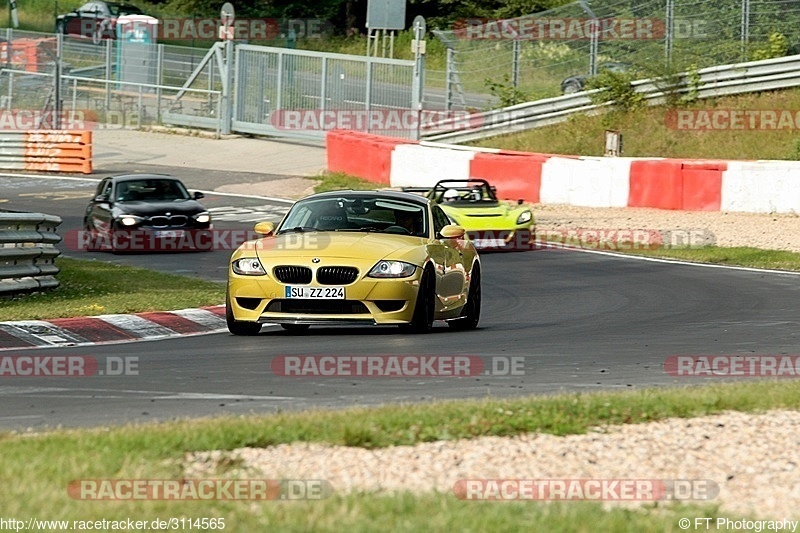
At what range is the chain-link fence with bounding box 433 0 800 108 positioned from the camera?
33125 mm

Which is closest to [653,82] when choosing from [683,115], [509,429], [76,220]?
[683,115]

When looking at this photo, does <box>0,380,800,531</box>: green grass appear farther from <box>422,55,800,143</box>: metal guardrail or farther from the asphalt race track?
<box>422,55,800,143</box>: metal guardrail

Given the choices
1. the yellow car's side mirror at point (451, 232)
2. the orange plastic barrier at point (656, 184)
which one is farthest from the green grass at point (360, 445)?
the orange plastic barrier at point (656, 184)

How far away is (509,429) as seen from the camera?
7.62 m

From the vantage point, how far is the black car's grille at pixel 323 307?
12672 millimetres

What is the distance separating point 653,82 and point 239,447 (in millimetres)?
28707

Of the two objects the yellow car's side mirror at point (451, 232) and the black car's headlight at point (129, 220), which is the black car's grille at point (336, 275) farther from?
the black car's headlight at point (129, 220)

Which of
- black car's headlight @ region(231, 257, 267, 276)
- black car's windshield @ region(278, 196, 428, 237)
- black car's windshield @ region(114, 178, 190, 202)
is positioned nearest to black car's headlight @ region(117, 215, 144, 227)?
black car's windshield @ region(114, 178, 190, 202)

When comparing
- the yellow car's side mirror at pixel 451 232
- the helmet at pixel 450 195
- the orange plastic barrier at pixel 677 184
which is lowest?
the yellow car's side mirror at pixel 451 232

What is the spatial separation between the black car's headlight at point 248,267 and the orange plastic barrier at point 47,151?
25.5 metres

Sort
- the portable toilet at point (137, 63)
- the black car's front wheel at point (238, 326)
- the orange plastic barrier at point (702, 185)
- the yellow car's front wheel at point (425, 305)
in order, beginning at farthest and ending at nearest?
the portable toilet at point (137, 63), the orange plastic barrier at point (702, 185), the black car's front wheel at point (238, 326), the yellow car's front wheel at point (425, 305)

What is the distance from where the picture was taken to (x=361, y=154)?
114 feet

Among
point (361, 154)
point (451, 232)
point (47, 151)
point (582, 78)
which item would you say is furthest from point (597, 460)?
point (47, 151)

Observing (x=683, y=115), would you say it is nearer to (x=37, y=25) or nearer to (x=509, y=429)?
(x=509, y=429)
